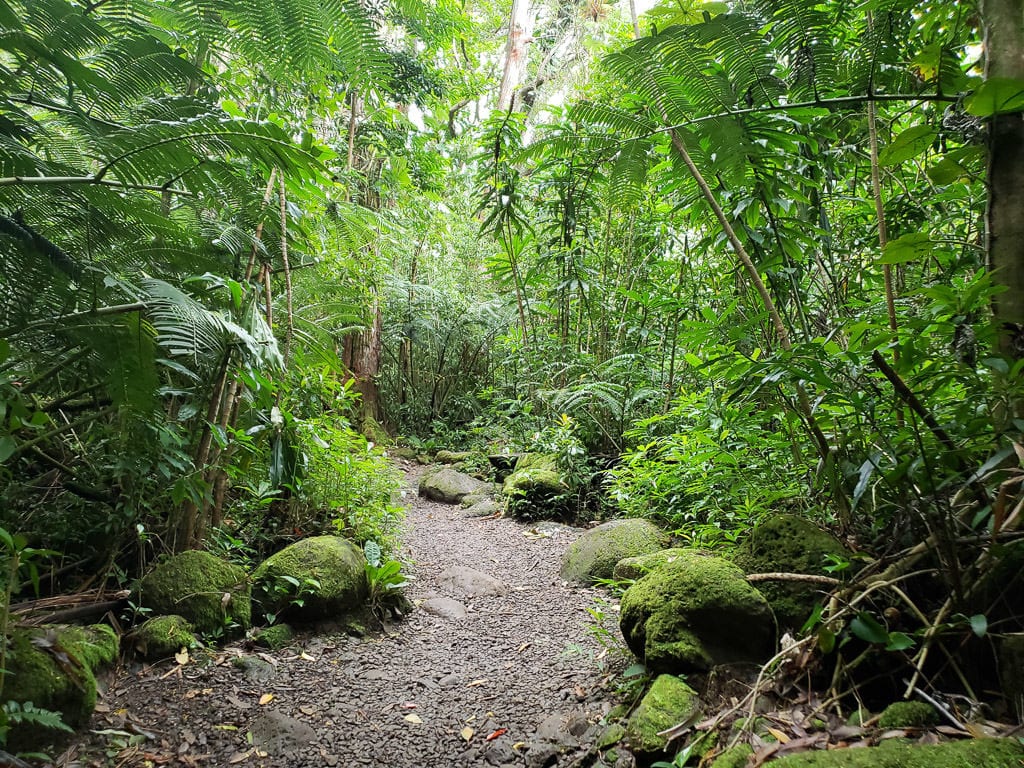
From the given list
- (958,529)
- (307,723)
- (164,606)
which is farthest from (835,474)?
(164,606)

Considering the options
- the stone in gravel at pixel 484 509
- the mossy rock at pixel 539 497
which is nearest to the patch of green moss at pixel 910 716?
the mossy rock at pixel 539 497

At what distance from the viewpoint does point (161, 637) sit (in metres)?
2.01

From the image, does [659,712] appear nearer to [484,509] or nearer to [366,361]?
[484,509]

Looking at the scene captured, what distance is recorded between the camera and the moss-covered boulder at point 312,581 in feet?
7.83

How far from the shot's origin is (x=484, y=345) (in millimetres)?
8594

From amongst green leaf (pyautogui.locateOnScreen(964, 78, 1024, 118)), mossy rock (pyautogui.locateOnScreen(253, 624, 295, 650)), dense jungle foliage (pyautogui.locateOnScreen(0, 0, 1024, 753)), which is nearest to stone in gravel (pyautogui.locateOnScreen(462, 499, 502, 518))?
dense jungle foliage (pyautogui.locateOnScreen(0, 0, 1024, 753))

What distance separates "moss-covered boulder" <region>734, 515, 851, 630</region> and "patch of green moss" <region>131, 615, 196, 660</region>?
2.11 meters

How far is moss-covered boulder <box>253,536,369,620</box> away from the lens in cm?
239

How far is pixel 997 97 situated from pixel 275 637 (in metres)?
2.80

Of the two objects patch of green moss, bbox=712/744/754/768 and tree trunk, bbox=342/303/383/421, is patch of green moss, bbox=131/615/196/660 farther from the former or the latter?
tree trunk, bbox=342/303/383/421

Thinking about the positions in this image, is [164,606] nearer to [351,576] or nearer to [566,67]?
[351,576]

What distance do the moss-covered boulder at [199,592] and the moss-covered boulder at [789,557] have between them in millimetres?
2031

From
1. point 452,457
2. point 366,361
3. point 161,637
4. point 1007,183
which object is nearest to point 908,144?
point 1007,183

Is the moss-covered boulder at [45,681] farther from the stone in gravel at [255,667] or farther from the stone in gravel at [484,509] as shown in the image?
the stone in gravel at [484,509]
